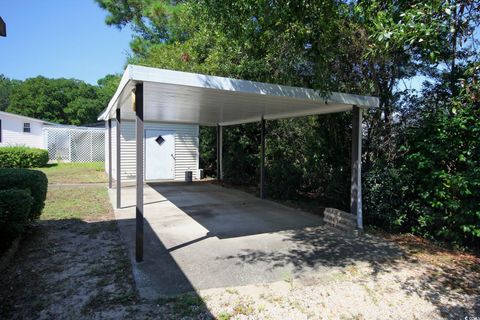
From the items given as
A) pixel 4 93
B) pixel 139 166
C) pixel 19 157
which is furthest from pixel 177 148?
pixel 4 93

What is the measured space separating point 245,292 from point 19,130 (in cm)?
2181

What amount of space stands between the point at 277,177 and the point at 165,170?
5.59m

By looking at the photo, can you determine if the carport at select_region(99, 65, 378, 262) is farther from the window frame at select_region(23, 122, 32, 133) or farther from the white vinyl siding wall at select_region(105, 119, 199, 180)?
the window frame at select_region(23, 122, 32, 133)

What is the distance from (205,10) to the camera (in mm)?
4613

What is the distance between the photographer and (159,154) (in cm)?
1191

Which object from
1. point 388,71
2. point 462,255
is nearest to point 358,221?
point 462,255

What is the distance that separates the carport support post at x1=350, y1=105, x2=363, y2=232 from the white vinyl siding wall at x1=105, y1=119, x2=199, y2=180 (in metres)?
8.04

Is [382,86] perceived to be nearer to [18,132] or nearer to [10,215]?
[10,215]

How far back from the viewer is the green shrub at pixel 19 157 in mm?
14164

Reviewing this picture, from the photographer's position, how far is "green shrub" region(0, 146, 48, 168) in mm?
14164

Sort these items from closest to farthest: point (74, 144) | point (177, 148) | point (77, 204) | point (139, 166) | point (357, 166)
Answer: point (139, 166)
point (357, 166)
point (77, 204)
point (177, 148)
point (74, 144)

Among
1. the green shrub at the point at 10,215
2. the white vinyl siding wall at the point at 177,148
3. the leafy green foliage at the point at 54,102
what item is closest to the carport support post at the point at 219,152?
the white vinyl siding wall at the point at 177,148

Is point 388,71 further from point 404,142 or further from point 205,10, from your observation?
point 205,10

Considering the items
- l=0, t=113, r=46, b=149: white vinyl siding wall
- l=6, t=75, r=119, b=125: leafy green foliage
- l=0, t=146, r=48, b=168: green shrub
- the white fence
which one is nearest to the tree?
l=6, t=75, r=119, b=125: leafy green foliage
